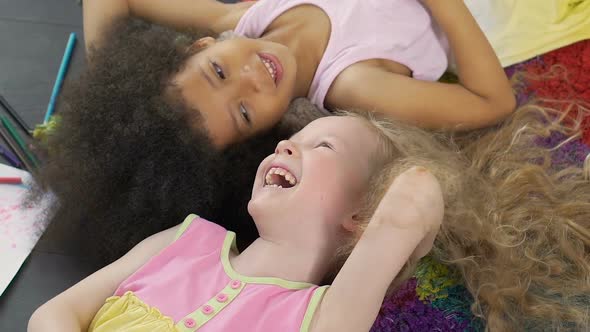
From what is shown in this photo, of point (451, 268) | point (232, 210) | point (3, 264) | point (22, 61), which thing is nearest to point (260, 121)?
point (232, 210)

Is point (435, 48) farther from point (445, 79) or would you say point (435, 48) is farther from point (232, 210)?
point (232, 210)

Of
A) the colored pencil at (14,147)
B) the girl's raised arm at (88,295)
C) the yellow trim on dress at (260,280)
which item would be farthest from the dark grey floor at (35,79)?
the yellow trim on dress at (260,280)

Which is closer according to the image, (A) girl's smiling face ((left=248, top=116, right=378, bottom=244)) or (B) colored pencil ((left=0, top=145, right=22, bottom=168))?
(A) girl's smiling face ((left=248, top=116, right=378, bottom=244))

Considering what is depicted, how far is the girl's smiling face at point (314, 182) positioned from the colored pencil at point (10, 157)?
1.98 ft

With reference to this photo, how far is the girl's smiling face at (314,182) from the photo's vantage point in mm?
911

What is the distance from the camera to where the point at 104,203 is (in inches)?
41.8

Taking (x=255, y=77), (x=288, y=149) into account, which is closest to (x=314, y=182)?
(x=288, y=149)

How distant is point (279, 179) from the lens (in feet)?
3.18

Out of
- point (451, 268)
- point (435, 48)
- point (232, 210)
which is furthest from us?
point (435, 48)

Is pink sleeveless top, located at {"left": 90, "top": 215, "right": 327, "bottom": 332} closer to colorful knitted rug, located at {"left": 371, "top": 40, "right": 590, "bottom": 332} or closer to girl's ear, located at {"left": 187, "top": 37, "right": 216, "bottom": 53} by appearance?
colorful knitted rug, located at {"left": 371, "top": 40, "right": 590, "bottom": 332}

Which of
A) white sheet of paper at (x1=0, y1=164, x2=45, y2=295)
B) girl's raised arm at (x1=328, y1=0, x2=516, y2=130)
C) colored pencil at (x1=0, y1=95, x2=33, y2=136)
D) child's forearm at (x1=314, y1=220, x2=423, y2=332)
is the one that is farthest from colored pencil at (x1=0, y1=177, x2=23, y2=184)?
child's forearm at (x1=314, y1=220, x2=423, y2=332)

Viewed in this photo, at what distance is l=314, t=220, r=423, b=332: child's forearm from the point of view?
799mm

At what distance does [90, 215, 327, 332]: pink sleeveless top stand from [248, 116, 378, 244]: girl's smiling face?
86 millimetres

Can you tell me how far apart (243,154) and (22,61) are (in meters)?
0.70
